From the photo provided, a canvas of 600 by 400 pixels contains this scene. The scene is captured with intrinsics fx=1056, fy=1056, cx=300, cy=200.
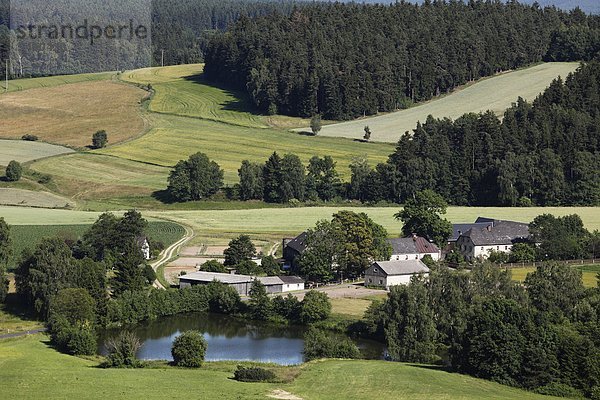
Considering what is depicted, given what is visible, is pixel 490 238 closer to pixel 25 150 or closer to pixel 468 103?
pixel 25 150

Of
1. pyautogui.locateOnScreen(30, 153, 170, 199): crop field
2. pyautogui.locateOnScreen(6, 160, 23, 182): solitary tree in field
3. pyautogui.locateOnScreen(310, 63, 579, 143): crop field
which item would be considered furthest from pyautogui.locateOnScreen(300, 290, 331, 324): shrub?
pyautogui.locateOnScreen(310, 63, 579, 143): crop field

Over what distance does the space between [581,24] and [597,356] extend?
134 meters

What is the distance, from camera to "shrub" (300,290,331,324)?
62781 mm

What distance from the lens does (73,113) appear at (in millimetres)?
135250

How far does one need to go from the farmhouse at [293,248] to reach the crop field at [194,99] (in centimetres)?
5695

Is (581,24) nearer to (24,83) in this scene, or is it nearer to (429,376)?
(24,83)

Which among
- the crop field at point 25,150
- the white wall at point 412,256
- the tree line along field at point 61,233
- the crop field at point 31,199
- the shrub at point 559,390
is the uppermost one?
the crop field at point 25,150

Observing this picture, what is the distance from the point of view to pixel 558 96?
123m

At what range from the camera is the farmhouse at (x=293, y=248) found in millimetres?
77069

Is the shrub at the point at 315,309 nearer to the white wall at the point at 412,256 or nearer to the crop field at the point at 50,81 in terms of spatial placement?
the white wall at the point at 412,256

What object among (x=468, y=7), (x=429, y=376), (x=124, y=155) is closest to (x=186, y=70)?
(x=468, y=7)

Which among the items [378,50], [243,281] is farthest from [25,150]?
[378,50]

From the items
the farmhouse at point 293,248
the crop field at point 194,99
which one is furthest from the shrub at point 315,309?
the crop field at point 194,99

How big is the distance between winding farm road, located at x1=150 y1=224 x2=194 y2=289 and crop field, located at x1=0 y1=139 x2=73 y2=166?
30.0 m
